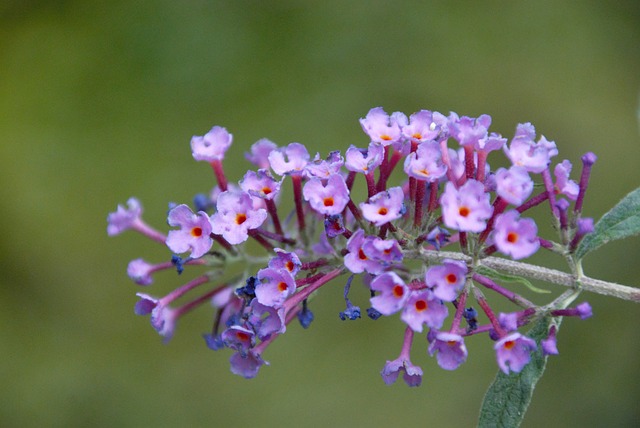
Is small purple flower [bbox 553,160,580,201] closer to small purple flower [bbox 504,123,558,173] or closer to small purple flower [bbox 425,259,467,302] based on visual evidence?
small purple flower [bbox 504,123,558,173]

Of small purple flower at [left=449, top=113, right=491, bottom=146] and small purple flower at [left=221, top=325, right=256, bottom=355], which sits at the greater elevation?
small purple flower at [left=449, top=113, right=491, bottom=146]

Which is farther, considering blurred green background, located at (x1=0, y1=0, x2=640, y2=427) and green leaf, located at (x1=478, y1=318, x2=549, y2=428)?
blurred green background, located at (x1=0, y1=0, x2=640, y2=427)

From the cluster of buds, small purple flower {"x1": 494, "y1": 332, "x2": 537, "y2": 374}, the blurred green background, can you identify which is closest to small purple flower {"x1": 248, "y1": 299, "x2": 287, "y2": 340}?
the cluster of buds

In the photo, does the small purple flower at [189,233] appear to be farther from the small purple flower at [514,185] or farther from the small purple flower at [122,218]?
the small purple flower at [514,185]

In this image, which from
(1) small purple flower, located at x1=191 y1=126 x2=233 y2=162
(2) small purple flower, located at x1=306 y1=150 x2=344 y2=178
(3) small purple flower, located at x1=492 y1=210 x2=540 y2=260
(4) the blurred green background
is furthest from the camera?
(4) the blurred green background

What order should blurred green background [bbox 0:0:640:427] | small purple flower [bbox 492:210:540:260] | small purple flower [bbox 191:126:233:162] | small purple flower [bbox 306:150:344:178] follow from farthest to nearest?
blurred green background [bbox 0:0:640:427] → small purple flower [bbox 191:126:233:162] → small purple flower [bbox 306:150:344:178] → small purple flower [bbox 492:210:540:260]

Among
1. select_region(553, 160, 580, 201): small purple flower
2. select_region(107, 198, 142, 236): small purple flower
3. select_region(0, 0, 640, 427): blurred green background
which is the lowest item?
select_region(0, 0, 640, 427): blurred green background

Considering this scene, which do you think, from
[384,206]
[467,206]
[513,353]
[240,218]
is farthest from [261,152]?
[513,353]

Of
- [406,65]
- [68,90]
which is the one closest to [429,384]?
[406,65]

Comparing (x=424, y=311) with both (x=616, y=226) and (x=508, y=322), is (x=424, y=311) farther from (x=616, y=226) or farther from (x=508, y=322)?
(x=616, y=226)
